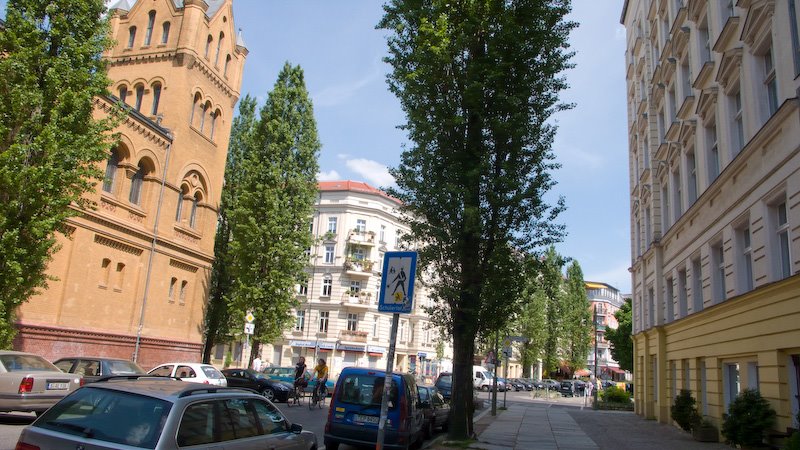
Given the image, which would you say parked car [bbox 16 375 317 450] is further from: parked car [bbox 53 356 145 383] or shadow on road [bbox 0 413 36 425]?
parked car [bbox 53 356 145 383]

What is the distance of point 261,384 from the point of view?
24188mm

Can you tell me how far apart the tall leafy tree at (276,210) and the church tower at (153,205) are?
1.83 meters

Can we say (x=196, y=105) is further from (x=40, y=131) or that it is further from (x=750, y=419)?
(x=750, y=419)

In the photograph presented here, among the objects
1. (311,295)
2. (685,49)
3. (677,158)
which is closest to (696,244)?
(677,158)

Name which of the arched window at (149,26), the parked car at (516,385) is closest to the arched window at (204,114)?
the arched window at (149,26)

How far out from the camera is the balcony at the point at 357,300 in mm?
54312

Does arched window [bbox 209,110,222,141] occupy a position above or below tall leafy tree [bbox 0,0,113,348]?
above

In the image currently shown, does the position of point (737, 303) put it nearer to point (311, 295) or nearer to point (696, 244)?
point (696, 244)

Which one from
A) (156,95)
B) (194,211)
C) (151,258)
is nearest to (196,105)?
(156,95)

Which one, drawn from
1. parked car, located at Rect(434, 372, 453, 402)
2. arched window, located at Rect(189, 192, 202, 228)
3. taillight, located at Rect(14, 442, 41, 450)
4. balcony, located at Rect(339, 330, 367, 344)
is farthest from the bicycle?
balcony, located at Rect(339, 330, 367, 344)

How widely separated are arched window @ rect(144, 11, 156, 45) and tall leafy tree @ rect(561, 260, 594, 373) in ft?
199

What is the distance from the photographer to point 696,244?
59.9 ft

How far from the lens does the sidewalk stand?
49.6ft

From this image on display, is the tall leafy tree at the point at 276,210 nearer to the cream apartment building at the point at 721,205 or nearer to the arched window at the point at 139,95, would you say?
the arched window at the point at 139,95
